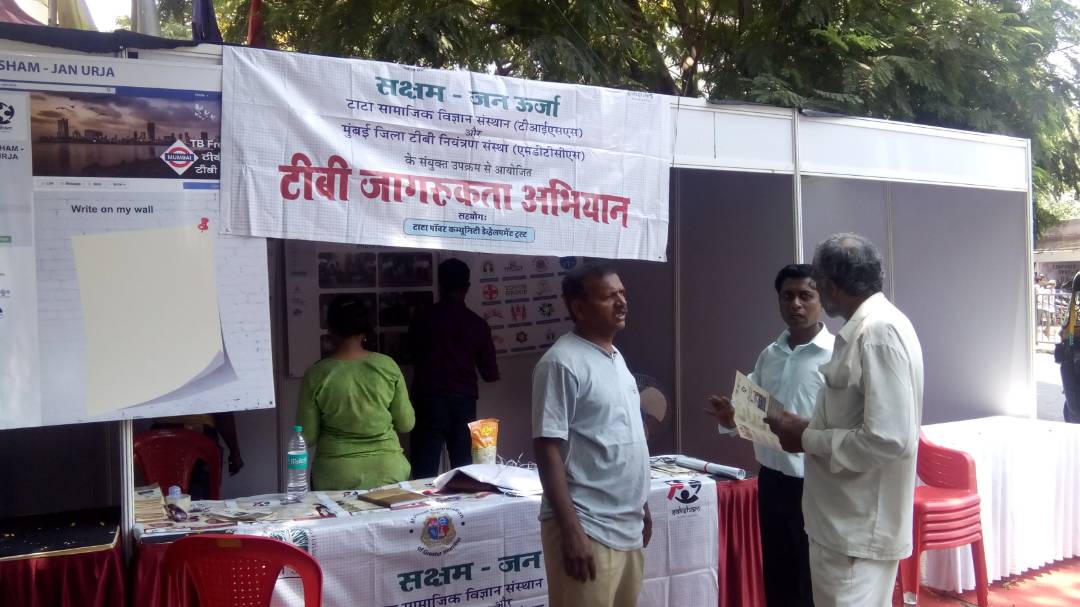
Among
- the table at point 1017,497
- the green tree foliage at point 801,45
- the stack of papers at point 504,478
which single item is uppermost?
the green tree foliage at point 801,45

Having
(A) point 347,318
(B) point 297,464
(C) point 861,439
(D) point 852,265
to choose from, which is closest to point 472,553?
(B) point 297,464

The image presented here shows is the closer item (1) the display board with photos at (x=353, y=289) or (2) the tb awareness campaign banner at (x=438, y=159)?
(2) the tb awareness campaign banner at (x=438, y=159)

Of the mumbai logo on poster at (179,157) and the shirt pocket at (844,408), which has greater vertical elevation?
the mumbai logo on poster at (179,157)

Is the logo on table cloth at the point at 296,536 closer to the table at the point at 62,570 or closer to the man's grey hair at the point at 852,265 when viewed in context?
the table at the point at 62,570

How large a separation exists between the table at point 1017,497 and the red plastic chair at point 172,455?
3889 millimetres

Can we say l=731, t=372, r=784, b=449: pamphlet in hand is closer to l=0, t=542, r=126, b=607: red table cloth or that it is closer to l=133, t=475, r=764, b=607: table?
l=133, t=475, r=764, b=607: table

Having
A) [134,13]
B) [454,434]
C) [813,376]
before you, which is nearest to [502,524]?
[813,376]

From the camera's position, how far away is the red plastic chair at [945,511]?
4020 mm

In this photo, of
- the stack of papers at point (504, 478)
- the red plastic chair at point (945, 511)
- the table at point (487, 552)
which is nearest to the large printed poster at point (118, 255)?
the table at point (487, 552)

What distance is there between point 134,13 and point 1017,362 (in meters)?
5.53

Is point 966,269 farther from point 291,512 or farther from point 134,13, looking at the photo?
point 134,13

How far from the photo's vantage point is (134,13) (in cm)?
351

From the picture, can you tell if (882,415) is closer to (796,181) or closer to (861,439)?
(861,439)

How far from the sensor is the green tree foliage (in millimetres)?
6148
